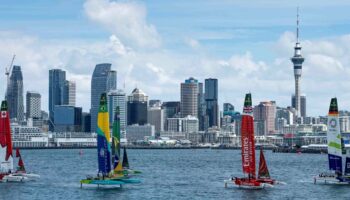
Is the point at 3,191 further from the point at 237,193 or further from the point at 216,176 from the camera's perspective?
the point at 216,176

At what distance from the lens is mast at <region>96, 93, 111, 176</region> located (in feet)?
282

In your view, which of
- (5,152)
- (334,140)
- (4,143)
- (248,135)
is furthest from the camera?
(4,143)

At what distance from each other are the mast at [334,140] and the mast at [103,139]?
2448 cm

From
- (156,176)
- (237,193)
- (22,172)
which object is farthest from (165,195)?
(156,176)

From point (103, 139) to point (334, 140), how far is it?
2557 cm

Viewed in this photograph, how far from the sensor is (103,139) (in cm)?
8712

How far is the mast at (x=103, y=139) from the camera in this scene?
282ft

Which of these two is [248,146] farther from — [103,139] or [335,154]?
[103,139]

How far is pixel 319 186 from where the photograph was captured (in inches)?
3757

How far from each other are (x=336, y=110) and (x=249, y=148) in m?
12.8

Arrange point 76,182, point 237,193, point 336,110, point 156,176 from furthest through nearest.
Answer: point 156,176
point 76,182
point 336,110
point 237,193

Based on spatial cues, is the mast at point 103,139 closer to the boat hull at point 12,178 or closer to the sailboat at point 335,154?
the boat hull at point 12,178

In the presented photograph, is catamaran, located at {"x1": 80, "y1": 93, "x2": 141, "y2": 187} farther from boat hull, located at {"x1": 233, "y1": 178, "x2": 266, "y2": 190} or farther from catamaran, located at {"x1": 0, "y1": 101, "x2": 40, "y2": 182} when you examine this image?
catamaran, located at {"x1": 0, "y1": 101, "x2": 40, "y2": 182}

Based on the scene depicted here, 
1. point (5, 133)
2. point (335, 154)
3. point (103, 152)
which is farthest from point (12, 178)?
point (335, 154)
